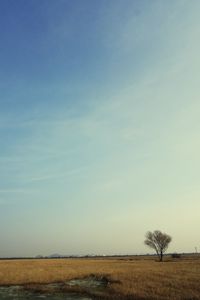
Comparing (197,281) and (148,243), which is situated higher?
(148,243)

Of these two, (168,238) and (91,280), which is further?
(168,238)

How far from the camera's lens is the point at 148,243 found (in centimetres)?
15362

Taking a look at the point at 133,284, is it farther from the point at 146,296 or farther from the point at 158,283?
the point at 146,296

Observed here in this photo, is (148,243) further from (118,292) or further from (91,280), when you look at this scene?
(118,292)

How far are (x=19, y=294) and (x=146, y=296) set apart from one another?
11.1 m

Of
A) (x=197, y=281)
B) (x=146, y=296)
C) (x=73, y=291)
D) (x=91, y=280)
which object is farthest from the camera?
(x=91, y=280)

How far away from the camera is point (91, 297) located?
111 ft

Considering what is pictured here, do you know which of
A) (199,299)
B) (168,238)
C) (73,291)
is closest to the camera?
(199,299)

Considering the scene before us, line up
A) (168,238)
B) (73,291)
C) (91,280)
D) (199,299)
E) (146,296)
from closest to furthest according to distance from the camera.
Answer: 1. (199,299)
2. (146,296)
3. (73,291)
4. (91,280)
5. (168,238)

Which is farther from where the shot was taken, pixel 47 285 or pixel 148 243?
pixel 148 243

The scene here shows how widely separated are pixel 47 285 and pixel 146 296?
1344cm

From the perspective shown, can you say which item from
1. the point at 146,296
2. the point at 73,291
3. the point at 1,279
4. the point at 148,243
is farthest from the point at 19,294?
the point at 148,243

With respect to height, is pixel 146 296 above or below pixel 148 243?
below

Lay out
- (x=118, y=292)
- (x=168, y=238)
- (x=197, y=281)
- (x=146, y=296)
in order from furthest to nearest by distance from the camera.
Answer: (x=168, y=238) < (x=197, y=281) < (x=118, y=292) < (x=146, y=296)
